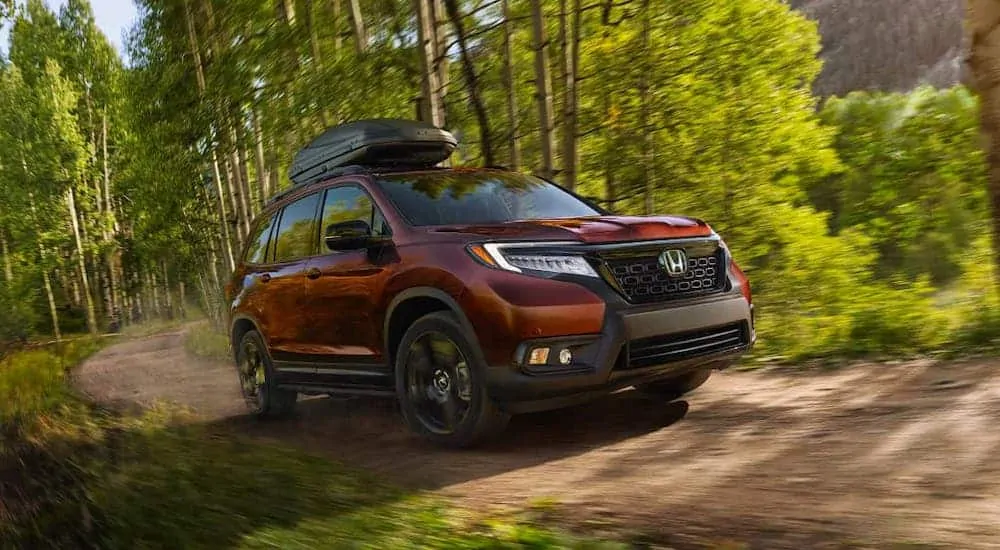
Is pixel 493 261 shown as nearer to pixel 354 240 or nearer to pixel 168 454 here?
pixel 354 240

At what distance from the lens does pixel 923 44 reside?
5620 inches

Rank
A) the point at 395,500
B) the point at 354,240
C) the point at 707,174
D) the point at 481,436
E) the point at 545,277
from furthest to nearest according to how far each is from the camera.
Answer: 1. the point at 707,174
2. the point at 354,240
3. the point at 481,436
4. the point at 545,277
5. the point at 395,500

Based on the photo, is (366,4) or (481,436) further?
(366,4)

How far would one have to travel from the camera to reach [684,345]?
5.02 metres

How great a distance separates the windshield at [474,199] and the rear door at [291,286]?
3.19ft

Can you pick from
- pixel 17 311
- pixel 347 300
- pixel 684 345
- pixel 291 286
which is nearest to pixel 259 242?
pixel 291 286

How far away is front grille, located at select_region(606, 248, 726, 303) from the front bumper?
0.08m

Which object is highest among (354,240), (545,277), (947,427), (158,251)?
(158,251)

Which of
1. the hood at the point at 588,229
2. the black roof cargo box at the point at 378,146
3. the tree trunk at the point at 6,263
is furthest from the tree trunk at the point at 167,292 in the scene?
the hood at the point at 588,229

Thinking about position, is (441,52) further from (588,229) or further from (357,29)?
(588,229)

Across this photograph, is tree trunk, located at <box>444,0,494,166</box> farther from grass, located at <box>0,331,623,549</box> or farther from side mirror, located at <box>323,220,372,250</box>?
side mirror, located at <box>323,220,372,250</box>

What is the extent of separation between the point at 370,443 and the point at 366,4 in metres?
10.8

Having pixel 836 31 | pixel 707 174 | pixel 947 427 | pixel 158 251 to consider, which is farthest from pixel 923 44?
pixel 947 427

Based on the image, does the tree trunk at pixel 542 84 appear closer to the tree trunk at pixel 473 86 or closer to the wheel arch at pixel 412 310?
the tree trunk at pixel 473 86
